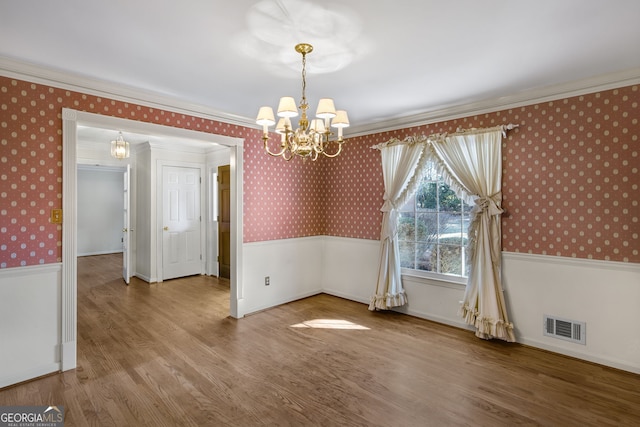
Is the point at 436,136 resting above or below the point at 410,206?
above

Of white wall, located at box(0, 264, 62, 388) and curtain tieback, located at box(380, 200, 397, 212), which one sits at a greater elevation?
curtain tieback, located at box(380, 200, 397, 212)

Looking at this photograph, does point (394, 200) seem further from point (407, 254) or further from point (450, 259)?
point (450, 259)

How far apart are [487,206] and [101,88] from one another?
409 centimetres

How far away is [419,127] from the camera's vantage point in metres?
4.29

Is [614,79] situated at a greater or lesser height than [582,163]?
greater

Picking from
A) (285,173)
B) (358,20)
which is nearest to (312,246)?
(285,173)

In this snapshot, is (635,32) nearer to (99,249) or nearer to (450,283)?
(450,283)

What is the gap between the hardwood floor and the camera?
230 centimetres

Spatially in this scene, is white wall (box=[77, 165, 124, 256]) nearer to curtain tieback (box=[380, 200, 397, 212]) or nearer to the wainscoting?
the wainscoting

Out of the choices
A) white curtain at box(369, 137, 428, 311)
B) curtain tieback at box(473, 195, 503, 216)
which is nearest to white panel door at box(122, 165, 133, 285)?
white curtain at box(369, 137, 428, 311)

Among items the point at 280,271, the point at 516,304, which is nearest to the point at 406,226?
the point at 516,304

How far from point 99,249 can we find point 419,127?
30.4 ft

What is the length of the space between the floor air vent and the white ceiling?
230cm

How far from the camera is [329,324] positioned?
4.04 metres
